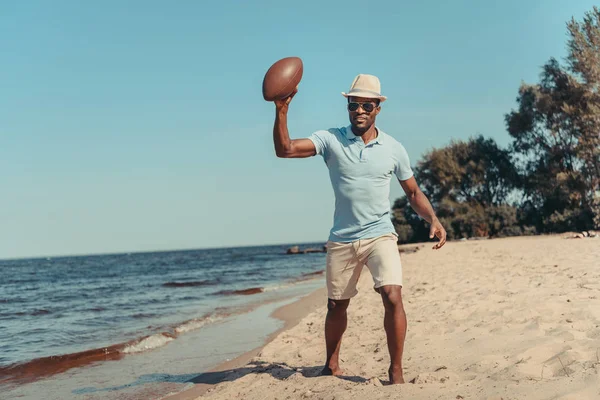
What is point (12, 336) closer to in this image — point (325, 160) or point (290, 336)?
point (290, 336)

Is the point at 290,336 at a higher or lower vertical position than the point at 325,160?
lower

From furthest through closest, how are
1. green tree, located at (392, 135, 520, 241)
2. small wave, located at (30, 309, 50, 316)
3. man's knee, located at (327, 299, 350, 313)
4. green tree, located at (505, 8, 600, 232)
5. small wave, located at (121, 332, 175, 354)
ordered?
green tree, located at (392, 135, 520, 241) → green tree, located at (505, 8, 600, 232) → small wave, located at (30, 309, 50, 316) → small wave, located at (121, 332, 175, 354) → man's knee, located at (327, 299, 350, 313)

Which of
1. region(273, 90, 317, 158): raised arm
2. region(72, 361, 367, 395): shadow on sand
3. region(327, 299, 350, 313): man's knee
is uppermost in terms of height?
region(273, 90, 317, 158): raised arm

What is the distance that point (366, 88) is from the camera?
4145 millimetres

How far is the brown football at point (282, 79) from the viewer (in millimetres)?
3777

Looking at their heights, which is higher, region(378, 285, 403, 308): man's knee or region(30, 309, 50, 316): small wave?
region(378, 285, 403, 308): man's knee

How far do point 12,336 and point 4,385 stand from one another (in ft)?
13.4

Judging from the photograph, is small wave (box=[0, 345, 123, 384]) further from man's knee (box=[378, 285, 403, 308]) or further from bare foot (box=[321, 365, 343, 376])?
man's knee (box=[378, 285, 403, 308])

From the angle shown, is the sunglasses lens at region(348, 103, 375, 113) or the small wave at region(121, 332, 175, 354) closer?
the sunglasses lens at region(348, 103, 375, 113)

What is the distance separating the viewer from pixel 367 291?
10.4 metres

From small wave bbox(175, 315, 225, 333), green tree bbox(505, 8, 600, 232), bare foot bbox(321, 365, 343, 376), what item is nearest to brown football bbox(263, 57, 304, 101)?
bare foot bbox(321, 365, 343, 376)

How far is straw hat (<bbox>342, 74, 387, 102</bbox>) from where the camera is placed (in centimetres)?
411

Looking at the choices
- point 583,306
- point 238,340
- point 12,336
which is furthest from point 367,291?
point 12,336

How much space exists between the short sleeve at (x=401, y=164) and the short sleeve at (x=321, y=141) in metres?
0.57
